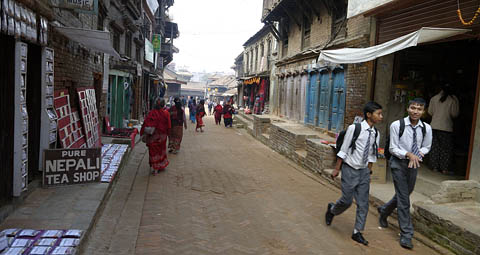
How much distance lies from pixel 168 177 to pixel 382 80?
5368mm

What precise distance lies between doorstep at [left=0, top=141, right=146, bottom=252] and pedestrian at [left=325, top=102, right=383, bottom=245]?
318 cm

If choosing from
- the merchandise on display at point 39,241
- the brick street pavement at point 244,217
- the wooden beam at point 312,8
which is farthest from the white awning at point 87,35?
the wooden beam at point 312,8

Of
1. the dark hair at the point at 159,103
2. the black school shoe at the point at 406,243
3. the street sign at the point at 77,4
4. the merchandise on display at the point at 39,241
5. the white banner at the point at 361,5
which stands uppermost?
the white banner at the point at 361,5

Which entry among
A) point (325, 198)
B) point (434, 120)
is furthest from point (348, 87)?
point (325, 198)

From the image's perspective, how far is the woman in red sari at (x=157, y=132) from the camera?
336 inches

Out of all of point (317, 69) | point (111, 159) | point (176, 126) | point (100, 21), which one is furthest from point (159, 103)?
point (317, 69)

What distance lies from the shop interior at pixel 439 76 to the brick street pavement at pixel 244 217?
2.89 m

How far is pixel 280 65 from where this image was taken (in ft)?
60.7

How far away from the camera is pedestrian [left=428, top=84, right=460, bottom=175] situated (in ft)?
23.7

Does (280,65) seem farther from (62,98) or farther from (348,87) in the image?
(62,98)

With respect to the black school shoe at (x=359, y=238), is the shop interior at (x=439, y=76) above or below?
above

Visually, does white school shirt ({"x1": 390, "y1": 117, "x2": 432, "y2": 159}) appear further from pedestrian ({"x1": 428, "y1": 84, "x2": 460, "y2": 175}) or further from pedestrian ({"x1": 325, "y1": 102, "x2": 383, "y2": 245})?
pedestrian ({"x1": 428, "y1": 84, "x2": 460, "y2": 175})

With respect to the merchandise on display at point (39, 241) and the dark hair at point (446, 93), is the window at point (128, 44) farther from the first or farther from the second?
the merchandise on display at point (39, 241)

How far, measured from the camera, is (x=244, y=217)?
571 centimetres
